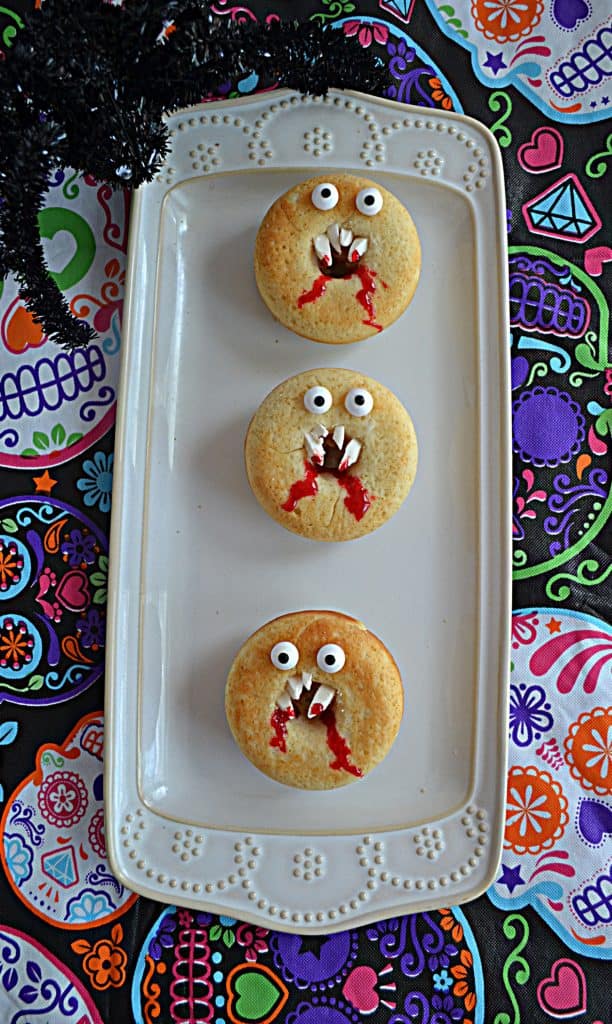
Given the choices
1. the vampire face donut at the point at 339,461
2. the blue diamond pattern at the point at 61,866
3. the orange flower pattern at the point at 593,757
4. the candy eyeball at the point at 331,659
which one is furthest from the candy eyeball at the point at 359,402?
the blue diamond pattern at the point at 61,866

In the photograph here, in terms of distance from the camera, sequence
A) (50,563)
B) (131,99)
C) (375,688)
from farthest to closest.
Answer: (50,563) < (375,688) < (131,99)

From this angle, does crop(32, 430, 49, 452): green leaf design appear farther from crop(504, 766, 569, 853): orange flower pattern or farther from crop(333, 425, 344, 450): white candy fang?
crop(504, 766, 569, 853): orange flower pattern

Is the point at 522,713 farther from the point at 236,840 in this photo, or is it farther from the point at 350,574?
Result: the point at 236,840

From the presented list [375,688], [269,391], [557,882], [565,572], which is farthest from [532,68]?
[557,882]

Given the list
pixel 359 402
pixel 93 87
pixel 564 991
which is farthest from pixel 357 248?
pixel 564 991

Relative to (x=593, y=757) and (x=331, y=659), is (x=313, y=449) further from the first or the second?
(x=593, y=757)

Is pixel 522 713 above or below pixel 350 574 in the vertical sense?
below
